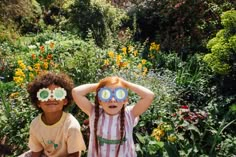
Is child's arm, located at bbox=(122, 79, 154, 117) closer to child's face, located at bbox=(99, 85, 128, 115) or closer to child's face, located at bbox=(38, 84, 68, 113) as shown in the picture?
child's face, located at bbox=(99, 85, 128, 115)

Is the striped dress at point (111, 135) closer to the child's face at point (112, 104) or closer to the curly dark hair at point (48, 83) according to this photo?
the child's face at point (112, 104)

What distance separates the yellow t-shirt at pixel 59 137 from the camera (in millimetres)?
3359

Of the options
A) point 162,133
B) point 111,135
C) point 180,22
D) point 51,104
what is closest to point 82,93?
point 51,104

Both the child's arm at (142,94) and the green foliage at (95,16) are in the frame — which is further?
the green foliage at (95,16)

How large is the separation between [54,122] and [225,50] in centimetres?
276

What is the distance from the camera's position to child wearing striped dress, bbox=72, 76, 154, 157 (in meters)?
3.21

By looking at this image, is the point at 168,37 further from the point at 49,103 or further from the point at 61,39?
the point at 49,103

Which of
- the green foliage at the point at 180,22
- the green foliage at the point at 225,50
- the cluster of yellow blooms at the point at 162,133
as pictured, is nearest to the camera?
the cluster of yellow blooms at the point at 162,133

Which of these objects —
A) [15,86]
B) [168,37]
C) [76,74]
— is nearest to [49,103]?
[76,74]

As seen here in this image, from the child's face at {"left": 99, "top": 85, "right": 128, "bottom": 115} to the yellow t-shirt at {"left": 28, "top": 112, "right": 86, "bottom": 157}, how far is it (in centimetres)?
34

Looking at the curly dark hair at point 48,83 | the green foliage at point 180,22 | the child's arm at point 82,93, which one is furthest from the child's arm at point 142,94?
the green foliage at point 180,22

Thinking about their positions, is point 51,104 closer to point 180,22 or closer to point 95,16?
point 180,22

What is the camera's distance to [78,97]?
3.32m

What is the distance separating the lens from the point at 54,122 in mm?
3416
